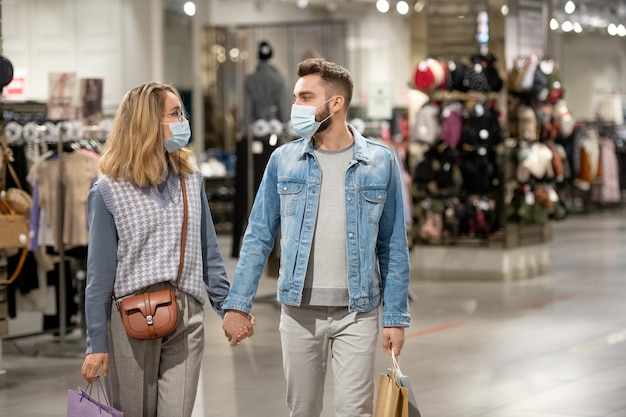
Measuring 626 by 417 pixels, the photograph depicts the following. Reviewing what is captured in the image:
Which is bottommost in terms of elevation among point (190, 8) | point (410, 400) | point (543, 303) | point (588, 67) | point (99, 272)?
point (543, 303)

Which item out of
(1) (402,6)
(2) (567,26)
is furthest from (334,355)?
(2) (567,26)

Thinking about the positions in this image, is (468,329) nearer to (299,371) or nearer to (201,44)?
(299,371)

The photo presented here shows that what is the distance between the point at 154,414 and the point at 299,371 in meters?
0.48

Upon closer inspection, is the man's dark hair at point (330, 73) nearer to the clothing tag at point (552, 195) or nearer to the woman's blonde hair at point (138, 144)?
the woman's blonde hair at point (138, 144)

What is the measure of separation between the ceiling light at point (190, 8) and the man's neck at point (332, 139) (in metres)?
15.7

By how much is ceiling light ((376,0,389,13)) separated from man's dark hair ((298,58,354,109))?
→ 1723 cm

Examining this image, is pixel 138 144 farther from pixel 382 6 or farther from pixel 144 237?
pixel 382 6

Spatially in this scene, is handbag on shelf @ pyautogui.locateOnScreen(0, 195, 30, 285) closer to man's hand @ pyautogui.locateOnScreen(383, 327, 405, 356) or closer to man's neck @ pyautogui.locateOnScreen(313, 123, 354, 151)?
man's neck @ pyautogui.locateOnScreen(313, 123, 354, 151)

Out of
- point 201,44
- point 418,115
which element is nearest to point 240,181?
point 418,115

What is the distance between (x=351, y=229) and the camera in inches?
149

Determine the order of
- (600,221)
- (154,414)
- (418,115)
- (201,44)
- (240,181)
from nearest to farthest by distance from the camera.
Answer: (154,414) → (240,181) → (418,115) → (201,44) → (600,221)

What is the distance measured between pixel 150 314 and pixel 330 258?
0.61 metres

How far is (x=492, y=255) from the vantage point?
12297 millimetres

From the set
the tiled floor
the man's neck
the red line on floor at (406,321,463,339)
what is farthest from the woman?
the red line on floor at (406,321,463,339)
